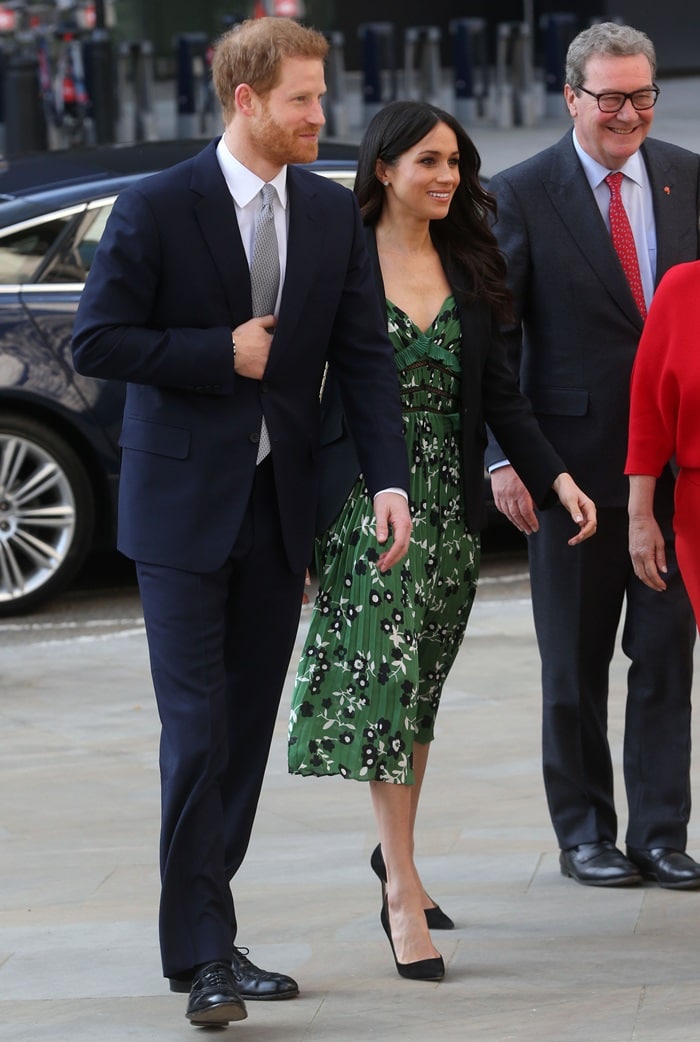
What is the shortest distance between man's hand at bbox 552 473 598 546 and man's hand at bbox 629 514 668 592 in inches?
8.3

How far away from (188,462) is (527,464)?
0.93 metres

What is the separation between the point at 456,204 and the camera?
4617 mm

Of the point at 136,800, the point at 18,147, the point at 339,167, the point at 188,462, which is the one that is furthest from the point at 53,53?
the point at 188,462

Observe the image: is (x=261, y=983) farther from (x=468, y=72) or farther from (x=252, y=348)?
(x=468, y=72)

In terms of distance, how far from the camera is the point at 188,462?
4.05 m

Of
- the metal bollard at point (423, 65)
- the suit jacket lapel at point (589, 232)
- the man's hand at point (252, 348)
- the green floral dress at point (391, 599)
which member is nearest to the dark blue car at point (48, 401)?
the suit jacket lapel at point (589, 232)

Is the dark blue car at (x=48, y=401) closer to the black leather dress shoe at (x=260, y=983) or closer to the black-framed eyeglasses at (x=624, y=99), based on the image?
the black-framed eyeglasses at (x=624, y=99)

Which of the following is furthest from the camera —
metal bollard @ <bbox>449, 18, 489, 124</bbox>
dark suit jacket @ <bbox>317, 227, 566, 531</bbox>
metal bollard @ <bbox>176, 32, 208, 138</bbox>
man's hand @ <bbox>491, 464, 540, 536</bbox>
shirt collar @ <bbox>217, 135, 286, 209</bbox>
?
metal bollard @ <bbox>449, 18, 489, 124</bbox>

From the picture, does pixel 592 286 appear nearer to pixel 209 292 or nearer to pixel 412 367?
pixel 412 367

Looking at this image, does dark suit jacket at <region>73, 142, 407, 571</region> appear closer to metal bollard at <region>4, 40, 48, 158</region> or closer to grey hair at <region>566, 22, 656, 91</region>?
grey hair at <region>566, 22, 656, 91</region>

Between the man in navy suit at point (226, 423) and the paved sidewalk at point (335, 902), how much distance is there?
0.72ft

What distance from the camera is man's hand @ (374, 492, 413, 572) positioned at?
4.14 metres

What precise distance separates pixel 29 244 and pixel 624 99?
399cm

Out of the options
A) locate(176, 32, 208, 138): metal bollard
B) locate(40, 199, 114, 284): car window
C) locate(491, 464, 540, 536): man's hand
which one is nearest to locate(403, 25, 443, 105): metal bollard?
locate(176, 32, 208, 138): metal bollard
